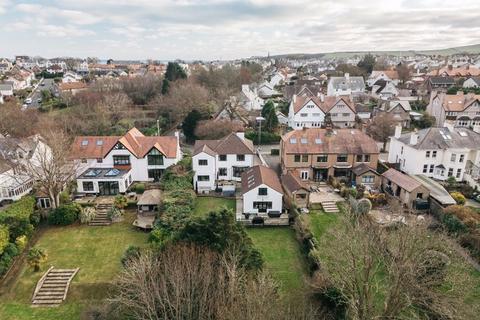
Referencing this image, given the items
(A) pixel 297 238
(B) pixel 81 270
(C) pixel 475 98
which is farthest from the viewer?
(C) pixel 475 98

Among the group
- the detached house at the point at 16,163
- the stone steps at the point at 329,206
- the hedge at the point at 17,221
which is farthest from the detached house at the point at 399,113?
the hedge at the point at 17,221

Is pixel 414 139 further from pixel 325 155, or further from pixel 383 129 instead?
pixel 383 129

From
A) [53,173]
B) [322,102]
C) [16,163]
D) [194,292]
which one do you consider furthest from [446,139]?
[16,163]

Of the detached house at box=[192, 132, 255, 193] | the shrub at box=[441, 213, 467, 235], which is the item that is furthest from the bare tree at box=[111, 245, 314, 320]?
the detached house at box=[192, 132, 255, 193]

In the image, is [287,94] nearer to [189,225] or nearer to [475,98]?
[475,98]

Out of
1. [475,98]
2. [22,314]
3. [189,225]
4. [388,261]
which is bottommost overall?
[22,314]

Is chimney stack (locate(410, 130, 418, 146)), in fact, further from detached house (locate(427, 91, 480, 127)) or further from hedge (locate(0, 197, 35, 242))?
hedge (locate(0, 197, 35, 242))

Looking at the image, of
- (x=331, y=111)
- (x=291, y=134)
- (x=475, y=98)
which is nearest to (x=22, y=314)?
(x=291, y=134)
